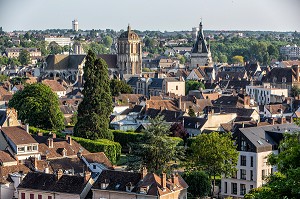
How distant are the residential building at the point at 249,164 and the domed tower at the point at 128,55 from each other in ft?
289

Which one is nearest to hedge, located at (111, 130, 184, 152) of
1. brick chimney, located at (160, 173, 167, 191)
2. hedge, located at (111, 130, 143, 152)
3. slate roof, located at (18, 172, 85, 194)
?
hedge, located at (111, 130, 143, 152)

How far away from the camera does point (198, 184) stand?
157 feet

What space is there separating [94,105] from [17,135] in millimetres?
12830

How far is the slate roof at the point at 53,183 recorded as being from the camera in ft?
136

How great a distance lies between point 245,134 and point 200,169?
160 inches

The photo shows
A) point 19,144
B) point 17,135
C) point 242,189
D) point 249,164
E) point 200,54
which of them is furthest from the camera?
point 200,54

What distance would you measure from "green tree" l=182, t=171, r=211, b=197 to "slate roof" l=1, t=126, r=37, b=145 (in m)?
13.0

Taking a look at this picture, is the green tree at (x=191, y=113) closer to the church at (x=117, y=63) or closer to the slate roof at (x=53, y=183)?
the slate roof at (x=53, y=183)

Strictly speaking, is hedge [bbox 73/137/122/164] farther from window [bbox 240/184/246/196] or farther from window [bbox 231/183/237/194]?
window [bbox 240/184/246/196]

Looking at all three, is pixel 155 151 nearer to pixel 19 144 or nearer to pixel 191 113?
pixel 19 144

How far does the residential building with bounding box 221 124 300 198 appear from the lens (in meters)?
50.9

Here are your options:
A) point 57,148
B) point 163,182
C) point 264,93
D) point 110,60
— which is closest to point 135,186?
point 163,182

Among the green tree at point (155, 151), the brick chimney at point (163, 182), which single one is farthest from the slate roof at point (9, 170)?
the brick chimney at point (163, 182)

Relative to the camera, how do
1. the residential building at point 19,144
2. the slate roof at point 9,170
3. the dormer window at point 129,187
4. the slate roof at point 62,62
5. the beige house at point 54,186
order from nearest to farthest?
the dormer window at point 129,187
the beige house at point 54,186
the slate roof at point 9,170
the residential building at point 19,144
the slate roof at point 62,62
